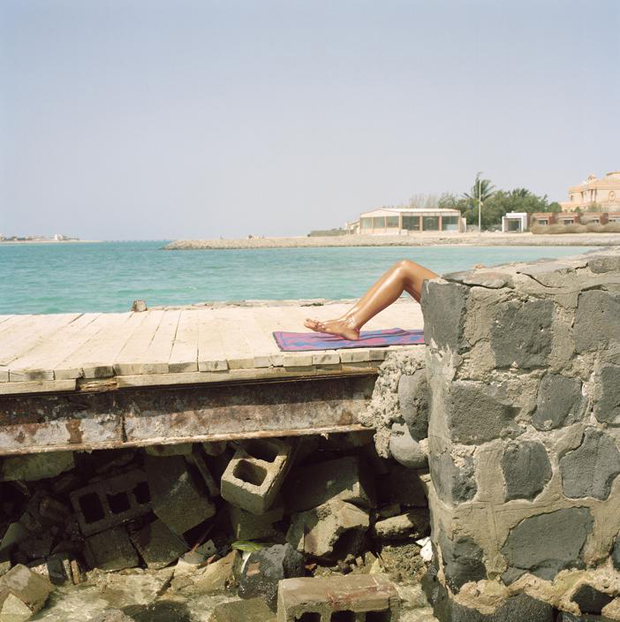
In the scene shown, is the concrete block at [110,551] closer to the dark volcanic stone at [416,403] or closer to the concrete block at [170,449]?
the concrete block at [170,449]

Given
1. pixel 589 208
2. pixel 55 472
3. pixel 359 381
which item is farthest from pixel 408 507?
pixel 589 208

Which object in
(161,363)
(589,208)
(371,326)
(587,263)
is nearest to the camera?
(587,263)

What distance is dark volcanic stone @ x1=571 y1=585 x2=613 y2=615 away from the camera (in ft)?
11.9

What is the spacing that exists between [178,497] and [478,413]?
7.58 ft

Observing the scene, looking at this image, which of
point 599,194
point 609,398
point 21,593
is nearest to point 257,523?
point 21,593

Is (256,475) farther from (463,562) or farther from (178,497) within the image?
(463,562)

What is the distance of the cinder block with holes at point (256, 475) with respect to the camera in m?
4.19

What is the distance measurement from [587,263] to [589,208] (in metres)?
74.0

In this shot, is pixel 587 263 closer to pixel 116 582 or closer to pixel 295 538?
pixel 295 538

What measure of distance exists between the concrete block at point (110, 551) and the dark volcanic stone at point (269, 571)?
93 cm

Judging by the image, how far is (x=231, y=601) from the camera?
4.17m

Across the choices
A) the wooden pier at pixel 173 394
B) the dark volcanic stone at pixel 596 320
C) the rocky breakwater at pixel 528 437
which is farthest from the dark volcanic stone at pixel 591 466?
the wooden pier at pixel 173 394

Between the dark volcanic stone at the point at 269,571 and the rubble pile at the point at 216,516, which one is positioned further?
the rubble pile at the point at 216,516

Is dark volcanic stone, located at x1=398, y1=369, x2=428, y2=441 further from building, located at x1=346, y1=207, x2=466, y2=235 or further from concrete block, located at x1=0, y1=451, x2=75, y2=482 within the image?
building, located at x1=346, y1=207, x2=466, y2=235
